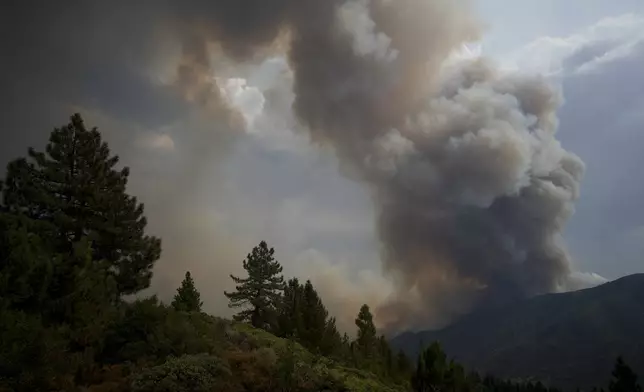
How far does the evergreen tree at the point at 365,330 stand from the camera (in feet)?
215

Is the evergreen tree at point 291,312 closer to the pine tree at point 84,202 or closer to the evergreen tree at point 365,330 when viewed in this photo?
the evergreen tree at point 365,330

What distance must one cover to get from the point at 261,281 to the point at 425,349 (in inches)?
1093

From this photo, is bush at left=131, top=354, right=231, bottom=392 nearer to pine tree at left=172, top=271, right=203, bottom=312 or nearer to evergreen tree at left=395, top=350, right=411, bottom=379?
pine tree at left=172, top=271, right=203, bottom=312

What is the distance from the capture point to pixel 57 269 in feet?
60.7

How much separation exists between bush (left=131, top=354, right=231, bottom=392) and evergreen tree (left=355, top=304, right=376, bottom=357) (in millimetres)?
50382

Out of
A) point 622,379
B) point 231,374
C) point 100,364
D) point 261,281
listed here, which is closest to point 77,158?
point 100,364

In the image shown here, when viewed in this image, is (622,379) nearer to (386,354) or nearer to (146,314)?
(386,354)

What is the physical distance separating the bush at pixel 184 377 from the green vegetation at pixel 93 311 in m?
0.03

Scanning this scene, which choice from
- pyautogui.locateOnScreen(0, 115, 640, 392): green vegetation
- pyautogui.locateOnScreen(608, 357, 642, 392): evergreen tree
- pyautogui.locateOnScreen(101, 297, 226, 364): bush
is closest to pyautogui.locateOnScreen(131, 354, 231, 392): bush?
pyautogui.locateOnScreen(0, 115, 640, 392): green vegetation

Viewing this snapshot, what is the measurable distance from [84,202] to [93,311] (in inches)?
311

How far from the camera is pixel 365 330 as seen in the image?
6725 cm

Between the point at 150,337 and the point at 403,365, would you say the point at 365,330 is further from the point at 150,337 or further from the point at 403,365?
the point at 150,337

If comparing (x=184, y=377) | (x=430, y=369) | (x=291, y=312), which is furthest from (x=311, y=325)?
(x=184, y=377)

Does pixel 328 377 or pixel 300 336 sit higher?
pixel 300 336
